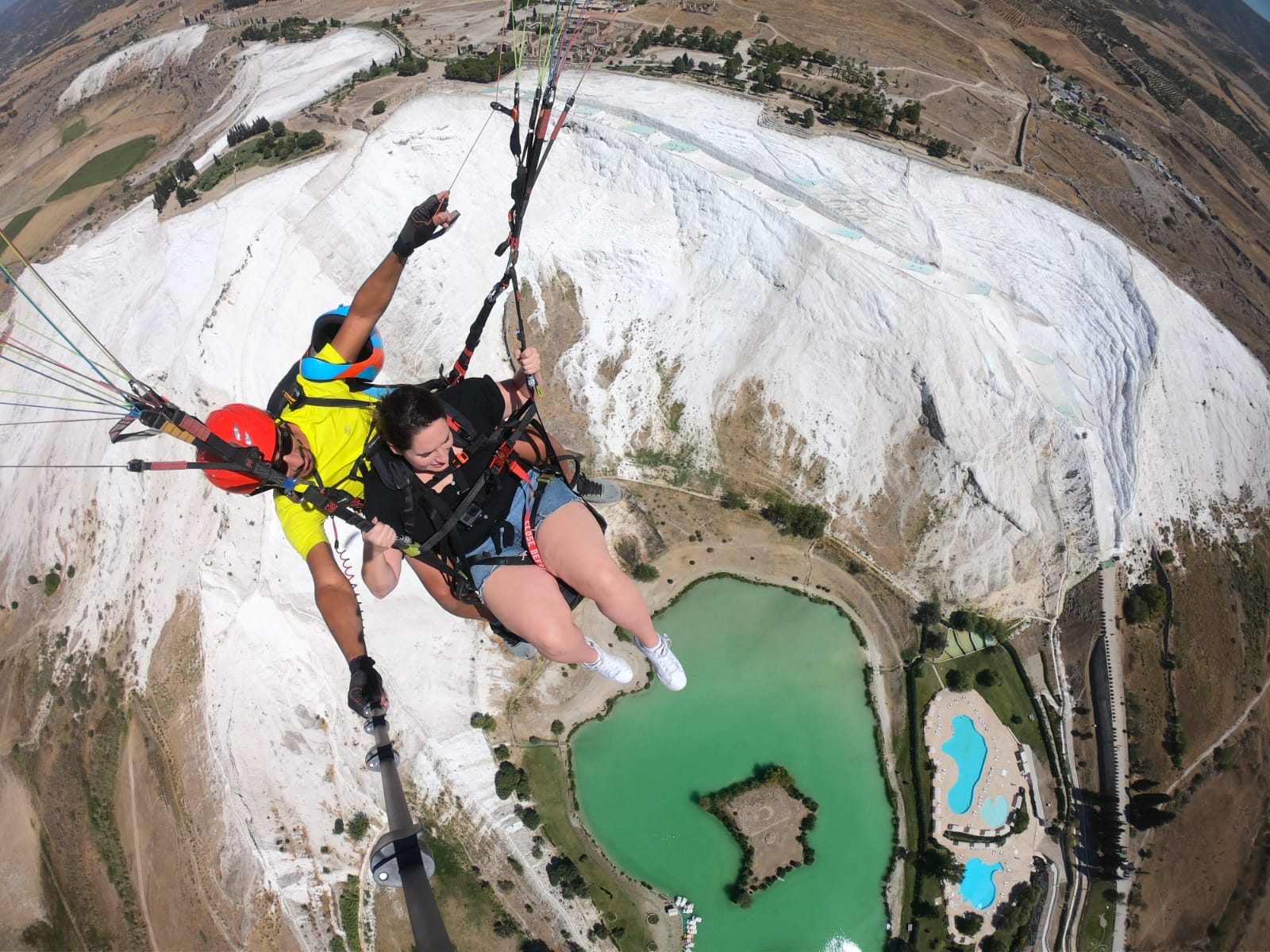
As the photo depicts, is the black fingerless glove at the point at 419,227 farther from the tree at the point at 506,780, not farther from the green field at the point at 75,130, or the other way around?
the green field at the point at 75,130

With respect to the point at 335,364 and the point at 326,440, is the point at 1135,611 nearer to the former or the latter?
the point at 326,440

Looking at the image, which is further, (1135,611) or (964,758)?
(964,758)

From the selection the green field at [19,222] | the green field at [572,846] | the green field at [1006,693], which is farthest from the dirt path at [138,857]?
the green field at [19,222]

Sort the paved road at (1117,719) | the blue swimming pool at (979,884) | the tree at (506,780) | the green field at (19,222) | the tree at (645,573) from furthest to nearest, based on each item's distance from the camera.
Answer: the green field at (19,222) < the tree at (645,573) < the tree at (506,780) < the blue swimming pool at (979,884) < the paved road at (1117,719)

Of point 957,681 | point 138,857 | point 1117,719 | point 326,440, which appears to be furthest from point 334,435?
point 1117,719

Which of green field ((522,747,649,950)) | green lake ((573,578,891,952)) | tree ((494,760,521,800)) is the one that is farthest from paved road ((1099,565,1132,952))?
tree ((494,760,521,800))
